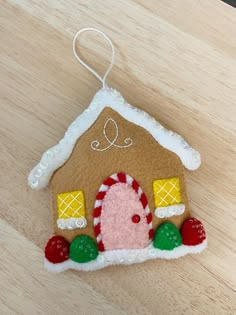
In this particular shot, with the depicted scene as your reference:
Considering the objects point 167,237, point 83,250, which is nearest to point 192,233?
point 167,237

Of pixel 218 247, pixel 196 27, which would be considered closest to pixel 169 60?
pixel 196 27

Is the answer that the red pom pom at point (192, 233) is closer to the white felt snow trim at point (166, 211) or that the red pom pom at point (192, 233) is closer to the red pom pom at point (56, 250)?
the white felt snow trim at point (166, 211)

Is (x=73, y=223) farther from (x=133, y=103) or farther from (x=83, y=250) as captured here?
(x=133, y=103)

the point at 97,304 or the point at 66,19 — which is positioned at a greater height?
the point at 66,19

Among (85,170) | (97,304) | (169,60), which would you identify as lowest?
(97,304)

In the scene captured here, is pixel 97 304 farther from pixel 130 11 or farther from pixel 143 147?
pixel 130 11

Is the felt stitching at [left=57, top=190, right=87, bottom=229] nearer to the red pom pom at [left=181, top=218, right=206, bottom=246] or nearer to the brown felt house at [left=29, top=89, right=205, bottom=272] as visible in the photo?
the brown felt house at [left=29, top=89, right=205, bottom=272]
